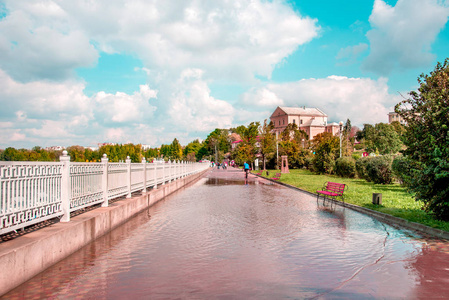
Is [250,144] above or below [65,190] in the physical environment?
above

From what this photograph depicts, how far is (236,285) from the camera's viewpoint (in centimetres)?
460

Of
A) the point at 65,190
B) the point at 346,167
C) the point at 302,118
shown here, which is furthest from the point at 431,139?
the point at 302,118

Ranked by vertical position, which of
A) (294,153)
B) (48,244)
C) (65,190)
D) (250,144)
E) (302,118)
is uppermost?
(302,118)

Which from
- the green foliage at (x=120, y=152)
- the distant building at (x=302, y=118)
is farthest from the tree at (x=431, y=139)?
the green foliage at (x=120, y=152)

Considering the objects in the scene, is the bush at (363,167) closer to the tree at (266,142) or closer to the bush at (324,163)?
the bush at (324,163)

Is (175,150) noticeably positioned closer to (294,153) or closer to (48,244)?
(294,153)

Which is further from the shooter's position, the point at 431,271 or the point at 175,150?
the point at 175,150

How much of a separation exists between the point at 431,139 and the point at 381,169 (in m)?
15.4

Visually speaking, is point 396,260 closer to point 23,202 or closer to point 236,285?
point 236,285

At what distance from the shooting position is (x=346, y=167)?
31.1 m

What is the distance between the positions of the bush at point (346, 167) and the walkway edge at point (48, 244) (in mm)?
25922

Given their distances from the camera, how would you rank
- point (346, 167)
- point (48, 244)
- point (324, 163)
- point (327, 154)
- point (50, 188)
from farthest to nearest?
point (324, 163) < point (327, 154) < point (346, 167) < point (50, 188) < point (48, 244)

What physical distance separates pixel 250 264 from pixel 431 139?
246 inches

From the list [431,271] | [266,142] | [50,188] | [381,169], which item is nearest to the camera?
[431,271]
